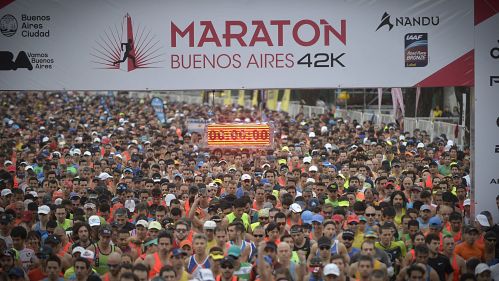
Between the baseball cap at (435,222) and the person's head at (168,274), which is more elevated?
the baseball cap at (435,222)

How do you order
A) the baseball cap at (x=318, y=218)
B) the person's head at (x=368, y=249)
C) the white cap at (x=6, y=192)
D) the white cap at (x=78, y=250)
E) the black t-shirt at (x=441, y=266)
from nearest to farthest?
the person's head at (x=368, y=249)
the black t-shirt at (x=441, y=266)
the white cap at (x=78, y=250)
the baseball cap at (x=318, y=218)
the white cap at (x=6, y=192)

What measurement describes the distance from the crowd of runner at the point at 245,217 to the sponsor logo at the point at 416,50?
2.07 meters

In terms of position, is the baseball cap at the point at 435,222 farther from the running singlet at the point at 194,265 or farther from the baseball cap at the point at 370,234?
the running singlet at the point at 194,265

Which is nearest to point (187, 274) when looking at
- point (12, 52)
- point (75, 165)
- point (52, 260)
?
point (52, 260)

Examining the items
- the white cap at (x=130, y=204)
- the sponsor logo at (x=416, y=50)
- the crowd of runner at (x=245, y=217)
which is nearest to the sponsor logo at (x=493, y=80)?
the sponsor logo at (x=416, y=50)

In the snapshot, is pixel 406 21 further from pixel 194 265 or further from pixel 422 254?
pixel 194 265

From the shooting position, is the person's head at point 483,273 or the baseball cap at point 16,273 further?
the baseball cap at point 16,273

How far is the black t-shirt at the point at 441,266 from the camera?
37.9 ft

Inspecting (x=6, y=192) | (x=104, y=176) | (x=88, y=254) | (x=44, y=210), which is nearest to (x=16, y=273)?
(x=88, y=254)

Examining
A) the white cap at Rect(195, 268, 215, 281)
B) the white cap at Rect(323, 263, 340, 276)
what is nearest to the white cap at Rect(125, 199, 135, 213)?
the white cap at Rect(195, 268, 215, 281)

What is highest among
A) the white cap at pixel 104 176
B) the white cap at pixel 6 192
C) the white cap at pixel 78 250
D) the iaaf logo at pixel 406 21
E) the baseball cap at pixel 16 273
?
the iaaf logo at pixel 406 21

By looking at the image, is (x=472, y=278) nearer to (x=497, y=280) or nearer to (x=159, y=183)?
(x=497, y=280)

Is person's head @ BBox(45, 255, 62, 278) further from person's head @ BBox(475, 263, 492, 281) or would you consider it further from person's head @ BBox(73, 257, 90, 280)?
person's head @ BBox(475, 263, 492, 281)

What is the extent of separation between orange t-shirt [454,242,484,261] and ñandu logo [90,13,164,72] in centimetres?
454
